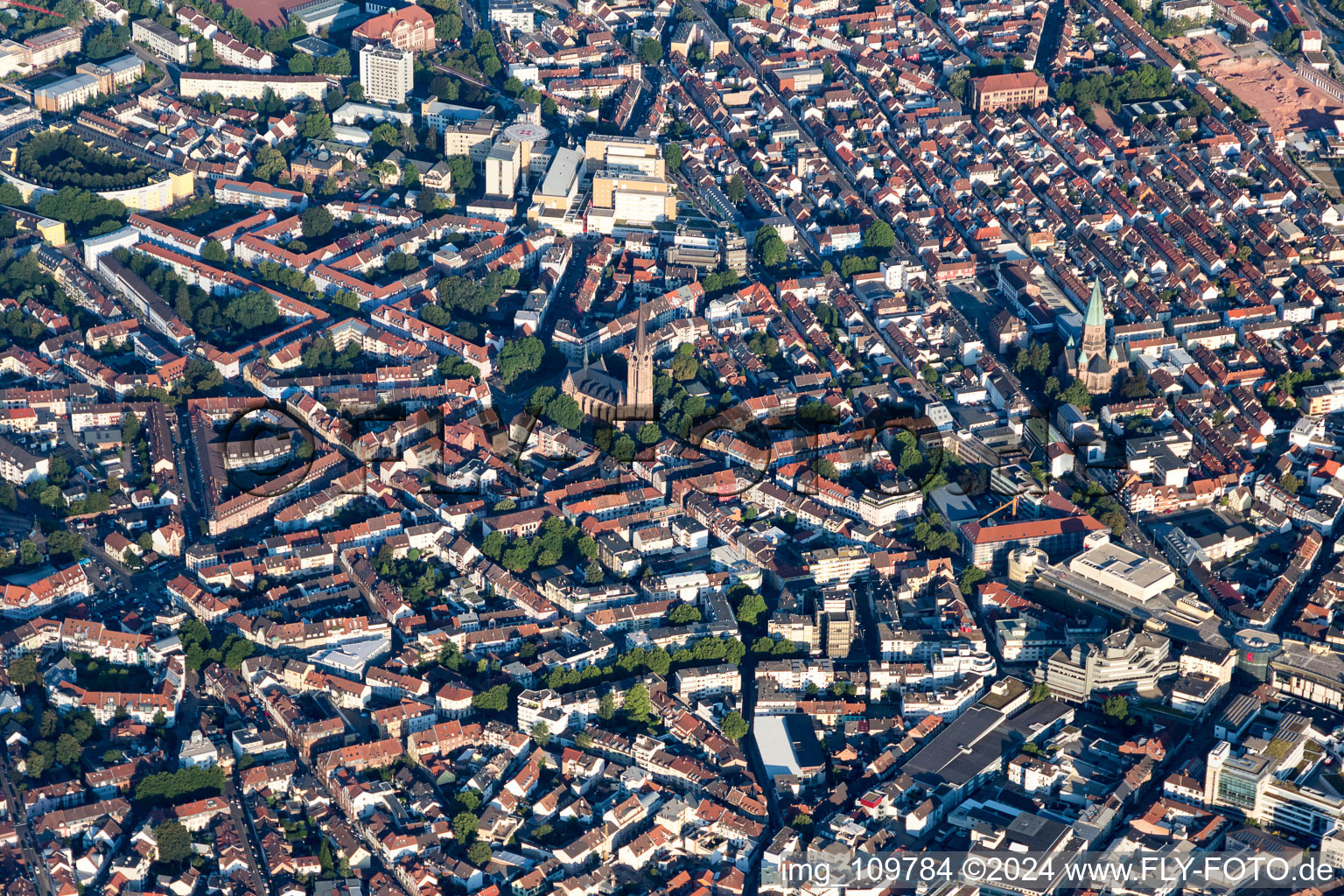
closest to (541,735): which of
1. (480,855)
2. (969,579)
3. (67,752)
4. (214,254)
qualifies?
(480,855)

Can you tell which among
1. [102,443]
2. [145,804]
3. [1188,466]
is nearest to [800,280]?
[1188,466]

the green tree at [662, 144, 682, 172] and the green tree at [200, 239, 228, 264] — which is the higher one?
the green tree at [662, 144, 682, 172]

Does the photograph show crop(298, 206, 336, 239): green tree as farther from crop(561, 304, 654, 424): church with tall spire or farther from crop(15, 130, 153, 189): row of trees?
crop(561, 304, 654, 424): church with tall spire

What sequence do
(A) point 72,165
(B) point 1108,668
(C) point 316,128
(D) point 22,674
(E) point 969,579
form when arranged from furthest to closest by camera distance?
(C) point 316,128
(A) point 72,165
(E) point 969,579
(B) point 1108,668
(D) point 22,674

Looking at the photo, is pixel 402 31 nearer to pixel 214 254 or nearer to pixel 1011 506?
pixel 214 254

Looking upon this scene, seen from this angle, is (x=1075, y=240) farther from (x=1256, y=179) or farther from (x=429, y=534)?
(x=429, y=534)

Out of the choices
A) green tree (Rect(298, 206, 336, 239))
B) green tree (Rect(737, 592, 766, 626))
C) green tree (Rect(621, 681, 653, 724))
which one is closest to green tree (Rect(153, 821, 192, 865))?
green tree (Rect(621, 681, 653, 724))

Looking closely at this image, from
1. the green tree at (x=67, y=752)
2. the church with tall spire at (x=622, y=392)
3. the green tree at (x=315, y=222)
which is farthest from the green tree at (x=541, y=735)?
the green tree at (x=315, y=222)
